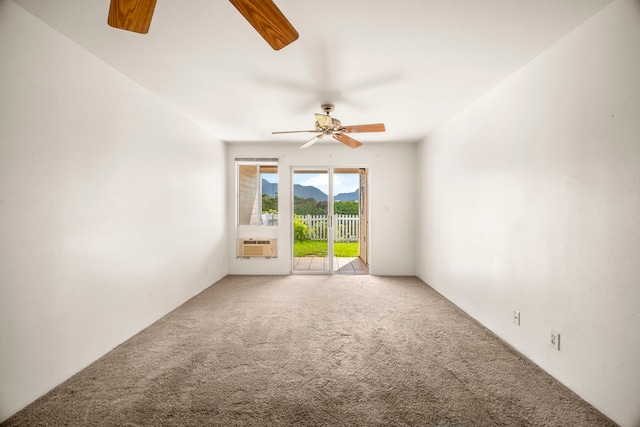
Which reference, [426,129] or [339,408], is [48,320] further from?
[426,129]

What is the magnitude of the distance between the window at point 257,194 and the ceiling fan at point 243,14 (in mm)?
3668

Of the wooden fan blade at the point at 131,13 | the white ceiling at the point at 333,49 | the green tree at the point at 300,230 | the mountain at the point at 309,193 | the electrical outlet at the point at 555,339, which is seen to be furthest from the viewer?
the green tree at the point at 300,230

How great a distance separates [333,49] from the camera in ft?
6.51

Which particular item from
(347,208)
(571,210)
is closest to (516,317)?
(571,210)

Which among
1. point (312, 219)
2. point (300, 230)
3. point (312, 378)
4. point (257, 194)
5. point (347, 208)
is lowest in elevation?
point (312, 378)

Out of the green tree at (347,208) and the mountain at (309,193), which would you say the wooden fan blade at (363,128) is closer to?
the mountain at (309,193)

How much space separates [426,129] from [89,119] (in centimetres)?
381

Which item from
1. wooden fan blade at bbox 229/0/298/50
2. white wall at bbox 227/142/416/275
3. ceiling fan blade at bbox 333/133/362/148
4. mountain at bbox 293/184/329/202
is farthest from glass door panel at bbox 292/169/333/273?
wooden fan blade at bbox 229/0/298/50

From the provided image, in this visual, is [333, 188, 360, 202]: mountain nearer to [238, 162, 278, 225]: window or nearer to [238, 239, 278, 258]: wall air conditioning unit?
[238, 162, 278, 225]: window

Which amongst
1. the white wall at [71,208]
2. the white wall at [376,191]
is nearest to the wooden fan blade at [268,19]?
the white wall at [71,208]

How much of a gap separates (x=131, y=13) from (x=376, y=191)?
4099mm

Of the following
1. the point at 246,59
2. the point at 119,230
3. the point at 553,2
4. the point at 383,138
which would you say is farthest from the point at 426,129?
the point at 119,230

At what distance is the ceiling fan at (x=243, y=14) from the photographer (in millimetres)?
1113

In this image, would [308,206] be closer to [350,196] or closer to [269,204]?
[269,204]
